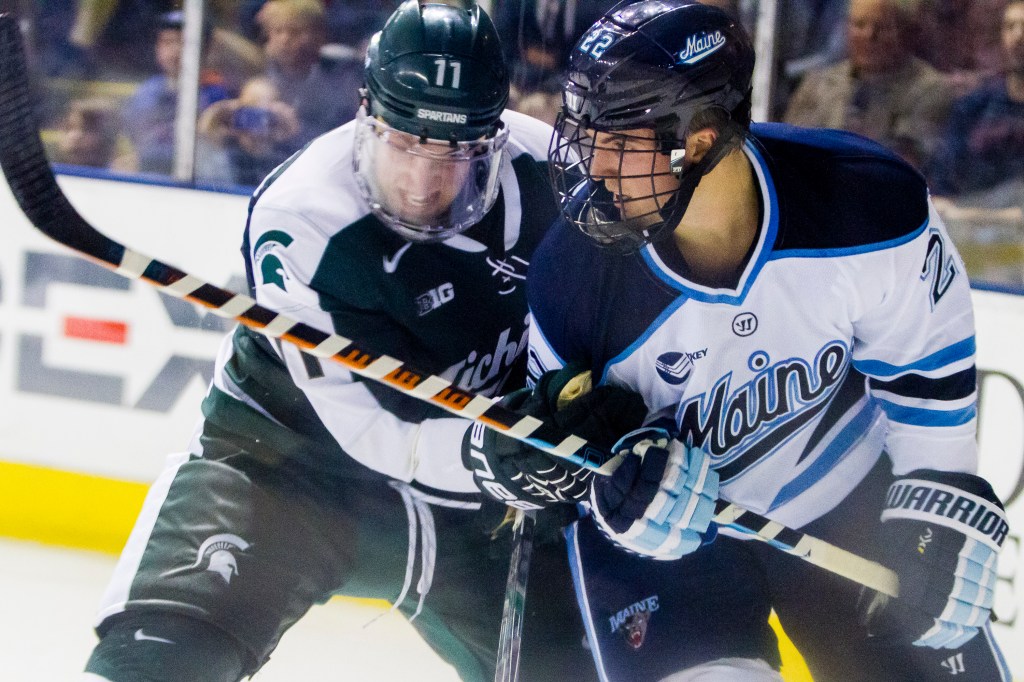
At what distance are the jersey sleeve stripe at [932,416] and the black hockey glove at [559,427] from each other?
1.34 ft

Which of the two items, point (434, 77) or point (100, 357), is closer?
A: point (434, 77)

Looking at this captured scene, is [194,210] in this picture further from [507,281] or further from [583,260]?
[583,260]

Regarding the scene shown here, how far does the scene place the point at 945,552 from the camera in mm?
1747

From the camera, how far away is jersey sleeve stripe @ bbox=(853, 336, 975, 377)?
1708 millimetres

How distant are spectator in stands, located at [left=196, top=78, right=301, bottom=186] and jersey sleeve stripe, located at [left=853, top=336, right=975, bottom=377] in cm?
194

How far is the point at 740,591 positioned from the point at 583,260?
60 cm

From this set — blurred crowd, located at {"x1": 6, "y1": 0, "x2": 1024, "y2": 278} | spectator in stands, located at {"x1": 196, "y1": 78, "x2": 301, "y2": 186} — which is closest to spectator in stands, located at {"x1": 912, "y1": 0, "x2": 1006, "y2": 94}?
blurred crowd, located at {"x1": 6, "y1": 0, "x2": 1024, "y2": 278}

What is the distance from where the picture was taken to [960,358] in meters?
1.72

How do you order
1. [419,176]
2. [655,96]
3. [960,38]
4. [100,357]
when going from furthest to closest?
[100,357] → [960,38] → [419,176] → [655,96]

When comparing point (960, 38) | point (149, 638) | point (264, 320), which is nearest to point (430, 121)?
point (264, 320)

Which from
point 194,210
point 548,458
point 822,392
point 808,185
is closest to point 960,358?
point 822,392

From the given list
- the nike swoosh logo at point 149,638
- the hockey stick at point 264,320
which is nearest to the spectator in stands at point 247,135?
the hockey stick at point 264,320

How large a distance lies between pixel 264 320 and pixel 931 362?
1.03 metres

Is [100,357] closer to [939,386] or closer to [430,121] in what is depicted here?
[430,121]
